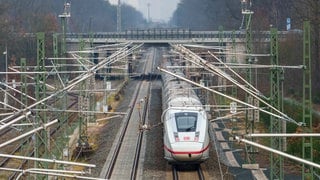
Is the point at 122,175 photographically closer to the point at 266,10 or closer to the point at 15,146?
the point at 15,146

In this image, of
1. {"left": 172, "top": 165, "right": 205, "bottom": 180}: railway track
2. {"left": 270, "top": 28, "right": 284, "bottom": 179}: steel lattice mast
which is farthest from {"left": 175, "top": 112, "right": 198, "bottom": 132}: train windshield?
{"left": 270, "top": 28, "right": 284, "bottom": 179}: steel lattice mast

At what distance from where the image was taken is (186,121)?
2602 centimetres

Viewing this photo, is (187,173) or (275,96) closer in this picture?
(275,96)

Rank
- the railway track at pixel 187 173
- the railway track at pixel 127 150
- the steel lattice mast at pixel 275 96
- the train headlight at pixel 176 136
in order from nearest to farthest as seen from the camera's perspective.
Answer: the steel lattice mast at pixel 275 96
the train headlight at pixel 176 136
the railway track at pixel 187 173
the railway track at pixel 127 150

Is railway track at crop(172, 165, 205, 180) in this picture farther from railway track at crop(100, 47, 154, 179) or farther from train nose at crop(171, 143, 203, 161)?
railway track at crop(100, 47, 154, 179)

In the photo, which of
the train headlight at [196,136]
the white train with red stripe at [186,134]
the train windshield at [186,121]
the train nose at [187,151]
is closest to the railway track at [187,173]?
the white train with red stripe at [186,134]

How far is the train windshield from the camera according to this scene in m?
25.6

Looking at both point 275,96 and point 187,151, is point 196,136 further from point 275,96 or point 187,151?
point 275,96

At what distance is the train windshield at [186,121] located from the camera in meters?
25.6

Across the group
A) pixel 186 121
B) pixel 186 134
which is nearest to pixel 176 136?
pixel 186 134

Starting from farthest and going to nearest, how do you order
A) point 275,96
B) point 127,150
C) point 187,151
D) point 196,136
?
point 127,150, point 196,136, point 187,151, point 275,96

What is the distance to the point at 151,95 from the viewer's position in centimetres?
5712

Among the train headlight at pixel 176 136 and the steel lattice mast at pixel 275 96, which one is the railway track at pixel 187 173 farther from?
the steel lattice mast at pixel 275 96

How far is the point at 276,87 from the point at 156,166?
771 cm
